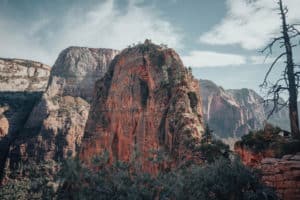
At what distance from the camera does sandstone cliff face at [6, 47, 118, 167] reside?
122156mm

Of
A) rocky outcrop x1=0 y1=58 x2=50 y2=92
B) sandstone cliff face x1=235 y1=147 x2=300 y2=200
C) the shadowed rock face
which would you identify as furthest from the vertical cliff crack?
rocky outcrop x1=0 y1=58 x2=50 y2=92

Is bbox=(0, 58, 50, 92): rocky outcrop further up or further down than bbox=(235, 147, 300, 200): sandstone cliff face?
further up

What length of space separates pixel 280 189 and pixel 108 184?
1016 cm

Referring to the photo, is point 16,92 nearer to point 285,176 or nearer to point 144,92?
point 144,92

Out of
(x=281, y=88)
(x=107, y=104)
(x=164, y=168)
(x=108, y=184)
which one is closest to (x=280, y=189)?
(x=281, y=88)

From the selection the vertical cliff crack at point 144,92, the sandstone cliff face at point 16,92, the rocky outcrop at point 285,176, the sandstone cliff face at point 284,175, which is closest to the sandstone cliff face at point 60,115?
the sandstone cliff face at point 16,92

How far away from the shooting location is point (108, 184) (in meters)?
18.6

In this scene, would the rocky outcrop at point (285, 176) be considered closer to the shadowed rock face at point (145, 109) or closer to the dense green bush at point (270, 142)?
the dense green bush at point (270, 142)

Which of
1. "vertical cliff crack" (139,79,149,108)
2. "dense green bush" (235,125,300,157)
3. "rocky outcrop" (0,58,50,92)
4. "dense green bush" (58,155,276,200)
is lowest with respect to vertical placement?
"dense green bush" (58,155,276,200)

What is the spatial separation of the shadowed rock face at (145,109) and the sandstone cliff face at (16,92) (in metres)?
69.6

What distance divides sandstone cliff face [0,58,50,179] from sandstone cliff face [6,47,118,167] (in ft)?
20.6

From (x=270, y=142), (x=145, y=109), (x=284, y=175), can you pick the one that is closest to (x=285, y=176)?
(x=284, y=175)

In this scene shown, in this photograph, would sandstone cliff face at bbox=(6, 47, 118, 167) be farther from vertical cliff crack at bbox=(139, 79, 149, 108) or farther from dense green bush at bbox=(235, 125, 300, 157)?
dense green bush at bbox=(235, 125, 300, 157)

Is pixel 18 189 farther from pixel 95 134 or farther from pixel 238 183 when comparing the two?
pixel 238 183
